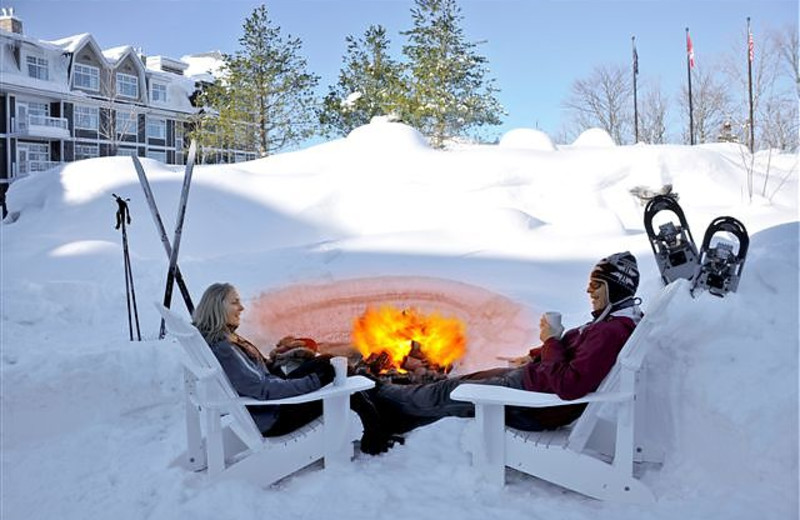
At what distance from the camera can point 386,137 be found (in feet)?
42.5

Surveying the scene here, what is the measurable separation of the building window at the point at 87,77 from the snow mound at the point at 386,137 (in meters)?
23.1

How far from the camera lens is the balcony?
93.8 ft

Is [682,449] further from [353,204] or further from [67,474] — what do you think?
[353,204]

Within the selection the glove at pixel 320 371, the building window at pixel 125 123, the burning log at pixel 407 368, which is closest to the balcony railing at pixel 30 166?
the building window at pixel 125 123

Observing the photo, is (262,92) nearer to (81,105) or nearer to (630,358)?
(81,105)

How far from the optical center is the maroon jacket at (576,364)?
10.8 feet

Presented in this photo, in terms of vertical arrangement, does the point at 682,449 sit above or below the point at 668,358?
below

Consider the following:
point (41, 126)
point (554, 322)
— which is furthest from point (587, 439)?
point (41, 126)

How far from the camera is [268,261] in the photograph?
7863 mm

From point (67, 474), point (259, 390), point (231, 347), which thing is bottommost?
point (67, 474)

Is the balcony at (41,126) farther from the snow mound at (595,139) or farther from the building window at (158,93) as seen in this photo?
the snow mound at (595,139)

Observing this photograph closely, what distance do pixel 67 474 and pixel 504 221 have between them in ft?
20.5

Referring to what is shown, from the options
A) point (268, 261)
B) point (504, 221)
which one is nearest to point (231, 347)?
point (268, 261)

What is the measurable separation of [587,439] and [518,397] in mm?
448
